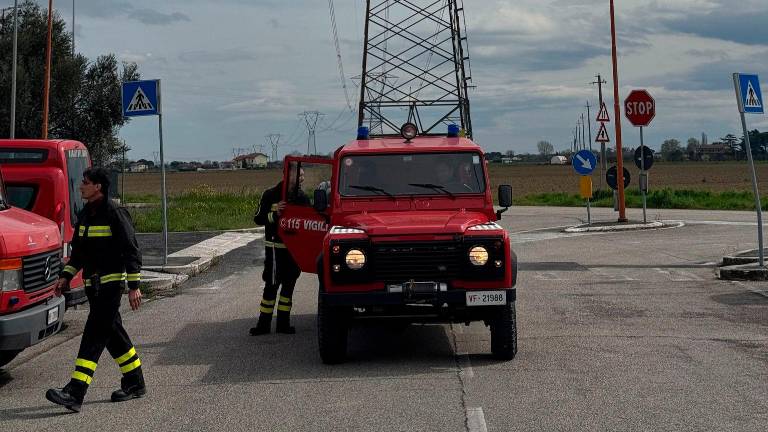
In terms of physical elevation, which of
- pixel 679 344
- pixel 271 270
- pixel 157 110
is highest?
pixel 157 110

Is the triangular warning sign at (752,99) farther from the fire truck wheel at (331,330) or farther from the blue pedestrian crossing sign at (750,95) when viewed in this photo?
the fire truck wheel at (331,330)

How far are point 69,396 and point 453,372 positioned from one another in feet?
10.3

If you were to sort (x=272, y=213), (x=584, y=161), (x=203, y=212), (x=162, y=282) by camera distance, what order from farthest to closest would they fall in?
(x=203, y=212)
(x=584, y=161)
(x=162, y=282)
(x=272, y=213)

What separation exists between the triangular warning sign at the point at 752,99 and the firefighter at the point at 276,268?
367 inches

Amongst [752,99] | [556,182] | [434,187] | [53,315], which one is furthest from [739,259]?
[556,182]

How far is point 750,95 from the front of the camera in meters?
17.9

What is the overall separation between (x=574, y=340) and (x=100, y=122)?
35.2m

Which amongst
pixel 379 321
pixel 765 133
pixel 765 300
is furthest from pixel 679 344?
pixel 765 133

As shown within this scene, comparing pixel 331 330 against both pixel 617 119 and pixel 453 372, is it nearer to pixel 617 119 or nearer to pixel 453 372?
pixel 453 372

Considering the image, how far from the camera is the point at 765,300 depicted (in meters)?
14.0

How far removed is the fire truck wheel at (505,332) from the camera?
9.52 metres

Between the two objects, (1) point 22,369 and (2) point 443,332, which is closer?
(1) point 22,369

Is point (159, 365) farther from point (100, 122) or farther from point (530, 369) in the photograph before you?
point (100, 122)

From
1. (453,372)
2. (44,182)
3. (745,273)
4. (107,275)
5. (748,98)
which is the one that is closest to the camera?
(107,275)
